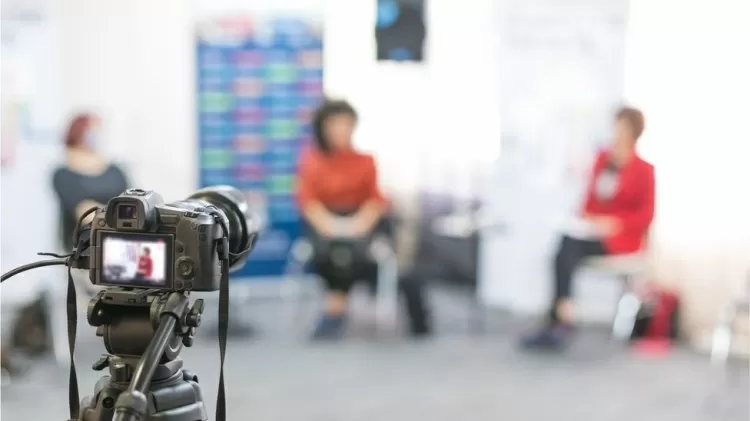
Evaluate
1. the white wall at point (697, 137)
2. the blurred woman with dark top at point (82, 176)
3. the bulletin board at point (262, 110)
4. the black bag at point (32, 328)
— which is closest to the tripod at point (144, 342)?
the blurred woman with dark top at point (82, 176)

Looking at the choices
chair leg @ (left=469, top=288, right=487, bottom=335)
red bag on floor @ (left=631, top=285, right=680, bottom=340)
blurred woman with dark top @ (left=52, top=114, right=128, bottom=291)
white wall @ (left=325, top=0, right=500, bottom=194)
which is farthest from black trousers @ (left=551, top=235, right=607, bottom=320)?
blurred woman with dark top @ (left=52, top=114, right=128, bottom=291)

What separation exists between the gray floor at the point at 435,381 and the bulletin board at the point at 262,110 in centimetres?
135

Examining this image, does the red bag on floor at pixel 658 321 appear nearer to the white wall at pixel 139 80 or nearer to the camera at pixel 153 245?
the white wall at pixel 139 80

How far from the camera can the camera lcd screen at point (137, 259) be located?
136cm

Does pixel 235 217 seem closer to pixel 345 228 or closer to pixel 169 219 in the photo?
pixel 169 219

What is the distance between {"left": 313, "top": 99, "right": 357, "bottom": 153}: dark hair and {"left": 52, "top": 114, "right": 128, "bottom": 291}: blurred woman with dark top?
1214mm

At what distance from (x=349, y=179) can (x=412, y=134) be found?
143cm

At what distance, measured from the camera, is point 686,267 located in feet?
16.3

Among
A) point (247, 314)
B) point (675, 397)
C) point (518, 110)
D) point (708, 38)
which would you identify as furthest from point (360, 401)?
point (708, 38)

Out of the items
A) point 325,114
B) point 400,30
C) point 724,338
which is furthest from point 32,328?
point 724,338

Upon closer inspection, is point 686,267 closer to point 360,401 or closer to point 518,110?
point 518,110

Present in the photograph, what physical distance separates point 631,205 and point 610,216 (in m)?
0.13

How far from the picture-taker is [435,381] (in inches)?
162

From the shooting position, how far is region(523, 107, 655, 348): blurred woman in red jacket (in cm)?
471
